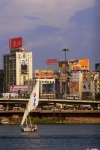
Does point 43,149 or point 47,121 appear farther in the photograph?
point 47,121

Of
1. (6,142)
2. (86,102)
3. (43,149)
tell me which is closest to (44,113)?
(86,102)

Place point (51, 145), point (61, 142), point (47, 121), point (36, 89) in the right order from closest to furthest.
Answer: point (51, 145), point (61, 142), point (36, 89), point (47, 121)

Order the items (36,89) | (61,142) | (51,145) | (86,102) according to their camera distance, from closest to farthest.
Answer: (51,145), (61,142), (36,89), (86,102)

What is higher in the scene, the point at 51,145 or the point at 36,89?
the point at 36,89

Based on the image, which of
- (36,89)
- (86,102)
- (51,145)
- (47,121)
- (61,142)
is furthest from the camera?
(86,102)

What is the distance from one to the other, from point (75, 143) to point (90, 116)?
67.4 meters

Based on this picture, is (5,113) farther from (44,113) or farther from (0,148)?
(0,148)

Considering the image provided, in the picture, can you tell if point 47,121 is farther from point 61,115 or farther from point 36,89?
point 36,89

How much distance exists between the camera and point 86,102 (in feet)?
472

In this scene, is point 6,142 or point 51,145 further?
point 6,142

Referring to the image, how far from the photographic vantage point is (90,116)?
131625 millimetres

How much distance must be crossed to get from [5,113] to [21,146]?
71747 millimetres

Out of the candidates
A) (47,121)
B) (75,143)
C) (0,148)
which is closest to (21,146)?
(0,148)

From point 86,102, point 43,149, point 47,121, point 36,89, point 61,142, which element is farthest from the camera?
point 86,102
